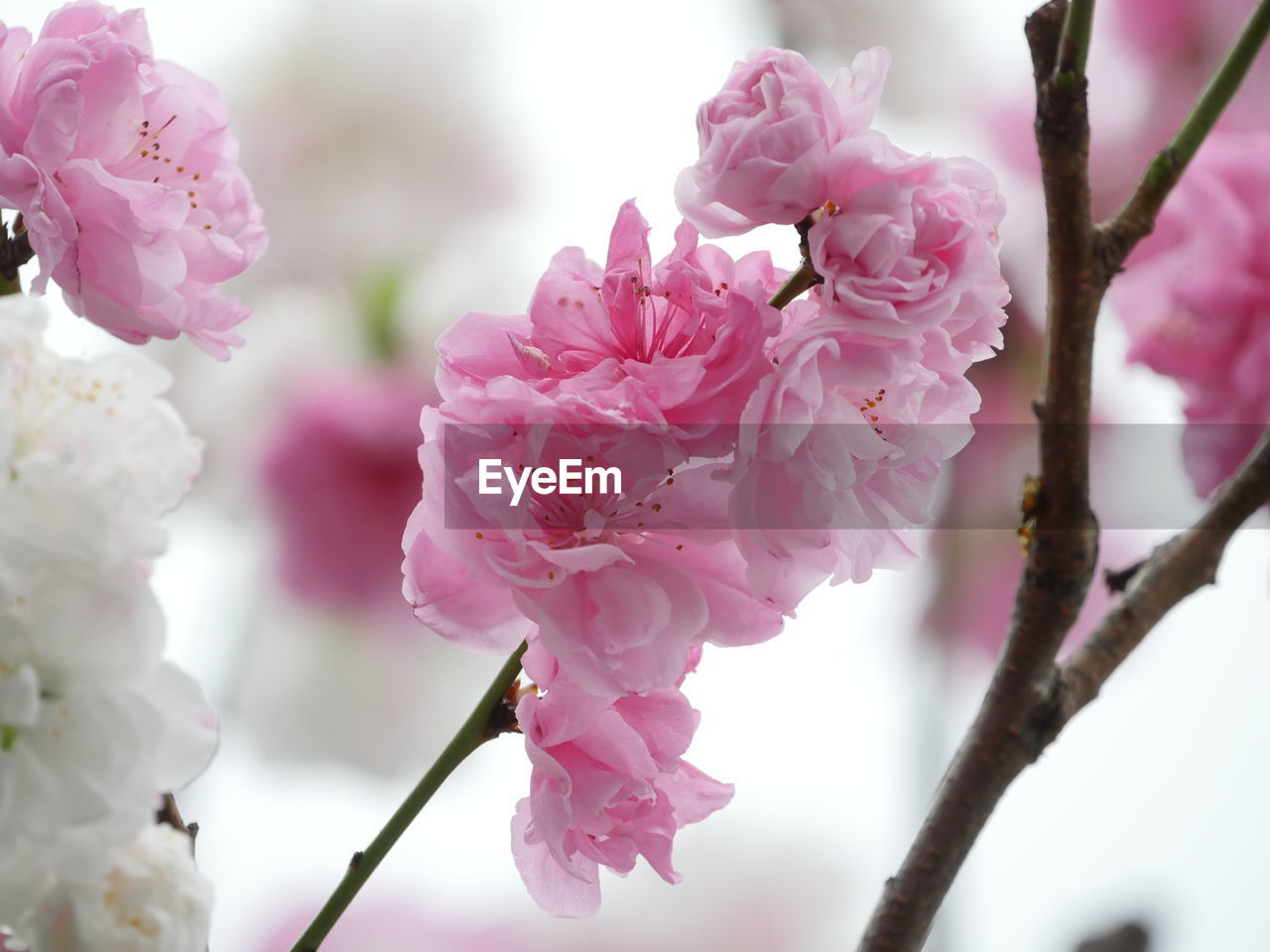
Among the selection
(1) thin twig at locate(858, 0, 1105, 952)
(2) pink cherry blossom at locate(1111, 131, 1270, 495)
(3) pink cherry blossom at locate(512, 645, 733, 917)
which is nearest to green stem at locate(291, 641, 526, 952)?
(3) pink cherry blossom at locate(512, 645, 733, 917)

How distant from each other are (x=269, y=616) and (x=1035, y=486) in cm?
38

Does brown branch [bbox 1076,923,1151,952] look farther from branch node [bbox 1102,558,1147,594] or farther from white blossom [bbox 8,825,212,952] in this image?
white blossom [bbox 8,825,212,952]

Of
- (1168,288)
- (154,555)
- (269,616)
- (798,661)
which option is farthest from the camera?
(798,661)

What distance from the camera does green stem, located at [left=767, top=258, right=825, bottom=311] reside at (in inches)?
9.7

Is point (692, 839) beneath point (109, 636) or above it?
beneath

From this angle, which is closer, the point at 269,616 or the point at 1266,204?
the point at 1266,204

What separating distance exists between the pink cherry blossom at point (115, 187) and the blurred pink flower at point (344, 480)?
267 millimetres

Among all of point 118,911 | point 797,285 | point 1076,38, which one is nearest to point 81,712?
point 118,911

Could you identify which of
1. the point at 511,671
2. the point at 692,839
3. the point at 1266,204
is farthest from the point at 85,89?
the point at 692,839

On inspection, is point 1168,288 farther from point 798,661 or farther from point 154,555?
point 154,555

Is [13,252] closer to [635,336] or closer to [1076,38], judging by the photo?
[635,336]

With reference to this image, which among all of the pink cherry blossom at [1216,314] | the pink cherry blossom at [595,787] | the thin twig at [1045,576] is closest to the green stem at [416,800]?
the pink cherry blossom at [595,787]

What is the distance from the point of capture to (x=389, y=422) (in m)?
0.58

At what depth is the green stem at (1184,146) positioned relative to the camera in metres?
0.33
